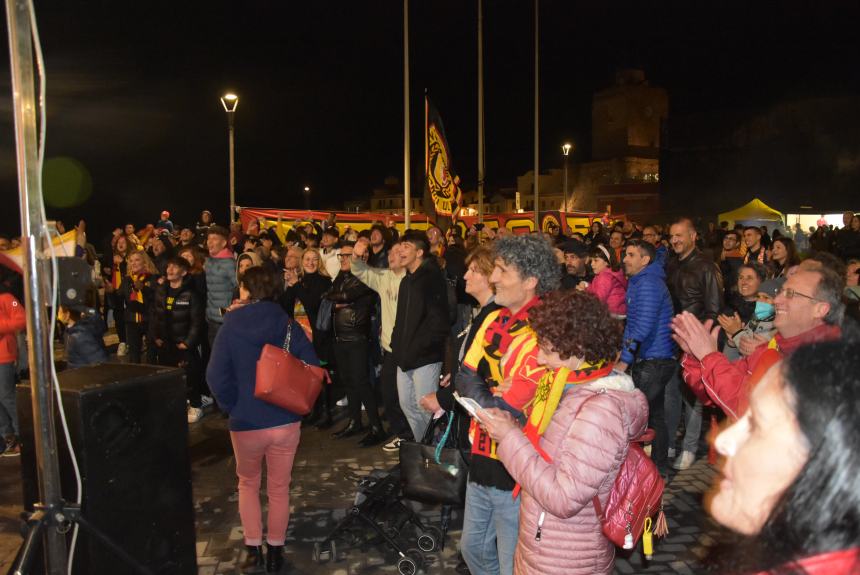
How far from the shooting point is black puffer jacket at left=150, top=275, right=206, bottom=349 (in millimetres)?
7469

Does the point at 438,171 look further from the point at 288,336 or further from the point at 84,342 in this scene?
the point at 288,336

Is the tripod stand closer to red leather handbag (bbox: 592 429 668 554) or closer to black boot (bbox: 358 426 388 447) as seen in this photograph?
red leather handbag (bbox: 592 429 668 554)

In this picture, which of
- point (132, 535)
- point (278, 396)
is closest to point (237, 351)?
point (278, 396)

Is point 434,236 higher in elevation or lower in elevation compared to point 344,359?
higher

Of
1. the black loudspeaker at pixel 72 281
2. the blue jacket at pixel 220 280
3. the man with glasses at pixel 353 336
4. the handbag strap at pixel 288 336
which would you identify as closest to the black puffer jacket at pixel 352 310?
the man with glasses at pixel 353 336

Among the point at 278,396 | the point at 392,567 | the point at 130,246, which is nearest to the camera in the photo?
the point at 278,396

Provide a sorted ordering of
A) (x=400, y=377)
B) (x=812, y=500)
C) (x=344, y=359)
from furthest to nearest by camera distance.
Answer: (x=344, y=359) → (x=400, y=377) → (x=812, y=500)

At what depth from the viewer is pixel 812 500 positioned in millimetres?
1080

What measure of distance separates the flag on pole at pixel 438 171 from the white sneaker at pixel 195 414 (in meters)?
7.65

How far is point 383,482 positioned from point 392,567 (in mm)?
635

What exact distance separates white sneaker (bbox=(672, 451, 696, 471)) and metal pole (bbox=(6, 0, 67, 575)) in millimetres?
5289

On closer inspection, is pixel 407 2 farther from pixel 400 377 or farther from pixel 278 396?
pixel 278 396

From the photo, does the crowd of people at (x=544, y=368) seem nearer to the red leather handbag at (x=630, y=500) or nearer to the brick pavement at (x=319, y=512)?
the red leather handbag at (x=630, y=500)

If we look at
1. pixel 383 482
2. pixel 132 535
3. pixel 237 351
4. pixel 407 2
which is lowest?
pixel 383 482
